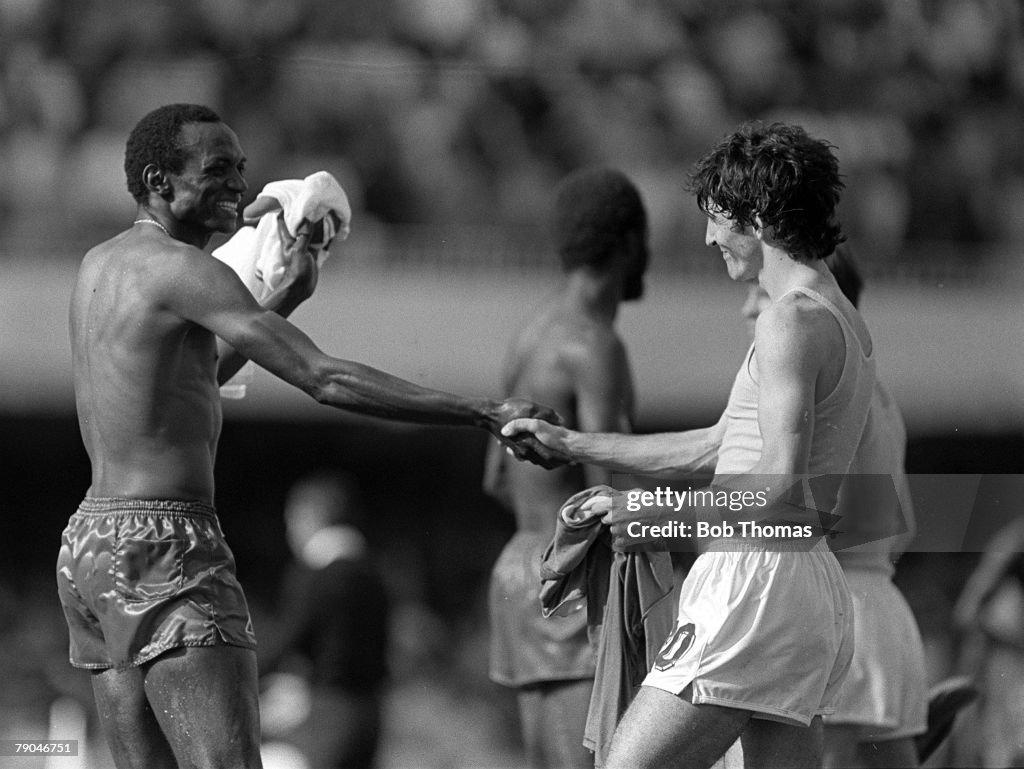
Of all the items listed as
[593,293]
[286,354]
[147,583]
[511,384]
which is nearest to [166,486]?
[147,583]

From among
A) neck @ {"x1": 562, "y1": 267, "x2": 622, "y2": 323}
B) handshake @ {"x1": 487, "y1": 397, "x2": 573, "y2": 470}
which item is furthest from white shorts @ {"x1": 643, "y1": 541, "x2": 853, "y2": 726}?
neck @ {"x1": 562, "y1": 267, "x2": 622, "y2": 323}

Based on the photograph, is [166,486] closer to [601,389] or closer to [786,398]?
[786,398]

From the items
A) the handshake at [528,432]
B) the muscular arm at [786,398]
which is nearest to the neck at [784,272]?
the muscular arm at [786,398]

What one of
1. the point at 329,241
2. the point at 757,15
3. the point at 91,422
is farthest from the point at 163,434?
the point at 757,15

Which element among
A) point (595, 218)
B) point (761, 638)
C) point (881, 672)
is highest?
point (595, 218)

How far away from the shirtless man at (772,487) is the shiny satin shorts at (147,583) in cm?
73

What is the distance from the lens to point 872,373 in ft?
8.52

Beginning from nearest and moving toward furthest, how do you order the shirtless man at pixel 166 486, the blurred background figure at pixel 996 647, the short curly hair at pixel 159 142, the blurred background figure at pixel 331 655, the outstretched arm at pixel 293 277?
the shirtless man at pixel 166 486 → the short curly hair at pixel 159 142 → the outstretched arm at pixel 293 277 → the blurred background figure at pixel 996 647 → the blurred background figure at pixel 331 655

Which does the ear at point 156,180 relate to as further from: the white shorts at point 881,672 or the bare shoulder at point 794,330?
the white shorts at point 881,672

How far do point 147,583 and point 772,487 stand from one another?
111 centimetres

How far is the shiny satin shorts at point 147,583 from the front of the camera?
8.79 feet

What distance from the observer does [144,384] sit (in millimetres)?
2740

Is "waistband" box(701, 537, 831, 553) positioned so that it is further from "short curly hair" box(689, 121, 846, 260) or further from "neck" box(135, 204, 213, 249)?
"neck" box(135, 204, 213, 249)

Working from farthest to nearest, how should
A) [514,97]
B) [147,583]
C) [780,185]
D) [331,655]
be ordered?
[514,97]
[331,655]
[147,583]
[780,185]
